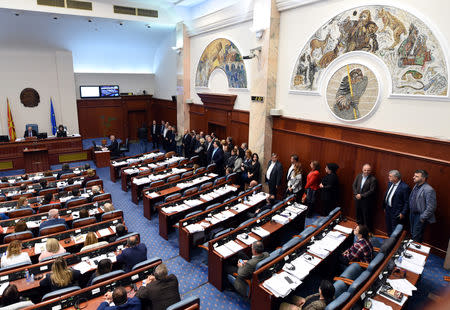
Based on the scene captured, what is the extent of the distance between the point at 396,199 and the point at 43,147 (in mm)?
12276

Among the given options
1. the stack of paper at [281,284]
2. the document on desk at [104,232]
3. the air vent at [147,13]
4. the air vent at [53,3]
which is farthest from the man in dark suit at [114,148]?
the stack of paper at [281,284]

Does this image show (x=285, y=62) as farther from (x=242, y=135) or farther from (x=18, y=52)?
(x=18, y=52)

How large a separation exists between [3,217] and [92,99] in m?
11.1

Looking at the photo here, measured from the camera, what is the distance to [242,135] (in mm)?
10234

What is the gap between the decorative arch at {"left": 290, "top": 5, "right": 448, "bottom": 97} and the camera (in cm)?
522

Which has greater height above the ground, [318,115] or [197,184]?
[318,115]

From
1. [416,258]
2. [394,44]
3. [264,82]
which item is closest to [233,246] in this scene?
[416,258]

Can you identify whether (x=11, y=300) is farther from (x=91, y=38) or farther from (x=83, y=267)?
(x=91, y=38)

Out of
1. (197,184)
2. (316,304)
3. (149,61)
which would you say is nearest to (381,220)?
(316,304)

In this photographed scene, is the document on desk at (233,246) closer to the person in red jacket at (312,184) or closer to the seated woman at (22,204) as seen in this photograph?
the person in red jacket at (312,184)

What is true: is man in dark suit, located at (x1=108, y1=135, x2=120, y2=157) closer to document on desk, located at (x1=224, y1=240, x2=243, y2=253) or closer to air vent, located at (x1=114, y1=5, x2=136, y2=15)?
air vent, located at (x1=114, y1=5, x2=136, y2=15)

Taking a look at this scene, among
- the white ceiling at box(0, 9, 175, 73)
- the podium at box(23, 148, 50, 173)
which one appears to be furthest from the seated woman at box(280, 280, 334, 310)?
the white ceiling at box(0, 9, 175, 73)

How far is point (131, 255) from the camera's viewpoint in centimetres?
451

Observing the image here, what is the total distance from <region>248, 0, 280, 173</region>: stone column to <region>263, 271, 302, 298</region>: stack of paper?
16.4 ft
